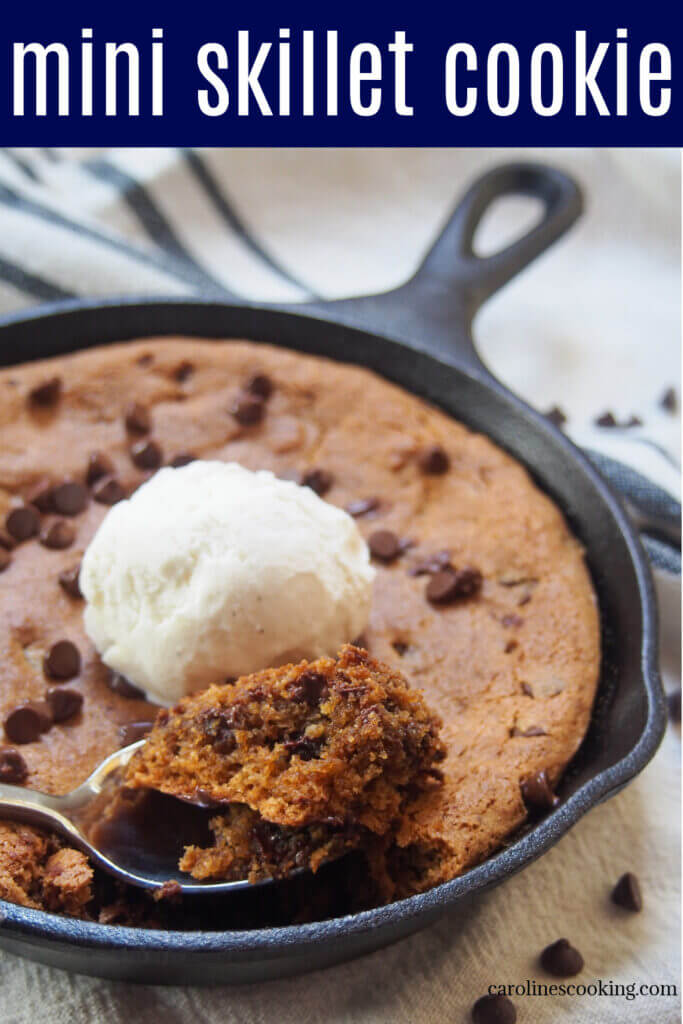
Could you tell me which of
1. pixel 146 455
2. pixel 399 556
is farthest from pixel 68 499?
pixel 399 556

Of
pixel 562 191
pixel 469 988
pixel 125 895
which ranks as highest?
pixel 562 191

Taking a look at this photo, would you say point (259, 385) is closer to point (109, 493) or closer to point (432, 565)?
point (109, 493)

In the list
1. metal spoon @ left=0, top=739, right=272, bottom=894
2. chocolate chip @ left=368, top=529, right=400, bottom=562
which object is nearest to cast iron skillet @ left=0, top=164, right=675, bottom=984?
metal spoon @ left=0, top=739, right=272, bottom=894

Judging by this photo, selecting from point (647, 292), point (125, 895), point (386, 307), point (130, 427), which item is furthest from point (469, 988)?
point (647, 292)

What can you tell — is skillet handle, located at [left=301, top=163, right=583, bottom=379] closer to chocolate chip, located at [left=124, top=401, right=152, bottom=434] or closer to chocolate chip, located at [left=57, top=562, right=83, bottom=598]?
chocolate chip, located at [left=124, top=401, right=152, bottom=434]

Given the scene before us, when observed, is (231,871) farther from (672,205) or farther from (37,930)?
(672,205)

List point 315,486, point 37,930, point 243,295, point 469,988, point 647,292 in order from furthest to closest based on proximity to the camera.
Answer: point 647,292, point 243,295, point 315,486, point 469,988, point 37,930

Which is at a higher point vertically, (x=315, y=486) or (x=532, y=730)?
(x=315, y=486)

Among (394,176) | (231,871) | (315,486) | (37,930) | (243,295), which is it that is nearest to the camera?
(37,930)
